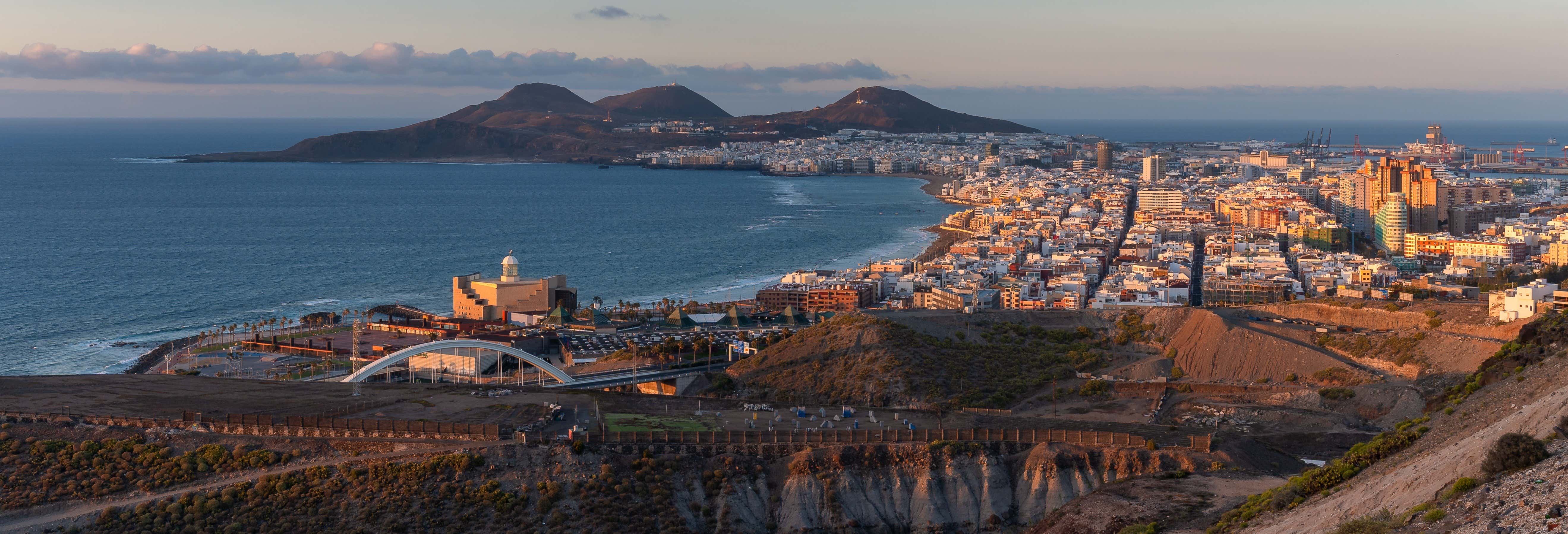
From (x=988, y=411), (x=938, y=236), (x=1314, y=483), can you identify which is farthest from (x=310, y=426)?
(x=938, y=236)

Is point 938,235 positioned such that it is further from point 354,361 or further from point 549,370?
point 354,361

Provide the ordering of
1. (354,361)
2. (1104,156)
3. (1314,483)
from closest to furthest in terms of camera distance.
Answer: (1314,483) → (354,361) → (1104,156)

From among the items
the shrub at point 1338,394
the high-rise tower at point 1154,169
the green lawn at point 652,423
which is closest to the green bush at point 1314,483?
the green lawn at point 652,423

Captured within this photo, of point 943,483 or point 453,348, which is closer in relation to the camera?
point 943,483

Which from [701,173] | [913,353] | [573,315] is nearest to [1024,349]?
[913,353]

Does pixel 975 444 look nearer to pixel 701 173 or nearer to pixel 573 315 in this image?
pixel 573 315
